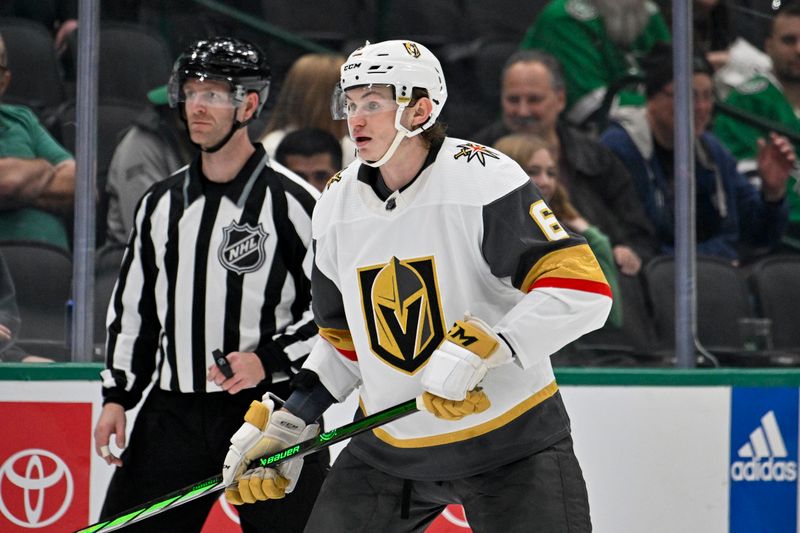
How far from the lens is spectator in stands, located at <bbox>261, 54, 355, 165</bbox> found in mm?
3658

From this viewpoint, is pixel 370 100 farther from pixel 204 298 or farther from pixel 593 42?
pixel 593 42

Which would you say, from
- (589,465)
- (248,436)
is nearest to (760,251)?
(589,465)

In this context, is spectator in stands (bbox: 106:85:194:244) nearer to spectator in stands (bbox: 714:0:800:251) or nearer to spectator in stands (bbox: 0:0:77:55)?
spectator in stands (bbox: 0:0:77:55)

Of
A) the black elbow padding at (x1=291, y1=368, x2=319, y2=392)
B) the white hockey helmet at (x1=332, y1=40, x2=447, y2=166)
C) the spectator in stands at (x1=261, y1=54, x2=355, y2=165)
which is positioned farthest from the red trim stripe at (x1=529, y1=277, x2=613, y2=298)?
the spectator in stands at (x1=261, y1=54, x2=355, y2=165)

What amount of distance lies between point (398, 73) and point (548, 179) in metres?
1.52

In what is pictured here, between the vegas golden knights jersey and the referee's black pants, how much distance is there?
57cm

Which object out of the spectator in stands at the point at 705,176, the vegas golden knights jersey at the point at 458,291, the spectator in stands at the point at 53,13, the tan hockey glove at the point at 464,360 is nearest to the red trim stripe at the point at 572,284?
→ the vegas golden knights jersey at the point at 458,291

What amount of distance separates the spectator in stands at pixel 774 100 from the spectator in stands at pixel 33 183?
1.94 metres

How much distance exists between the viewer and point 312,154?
3.68 meters

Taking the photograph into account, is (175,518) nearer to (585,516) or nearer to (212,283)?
(212,283)

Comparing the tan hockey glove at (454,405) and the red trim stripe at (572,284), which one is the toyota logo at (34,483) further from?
the red trim stripe at (572,284)

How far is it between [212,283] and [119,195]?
902 millimetres

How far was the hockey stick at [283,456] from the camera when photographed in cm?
211

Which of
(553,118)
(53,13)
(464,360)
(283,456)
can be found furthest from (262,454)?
(53,13)
